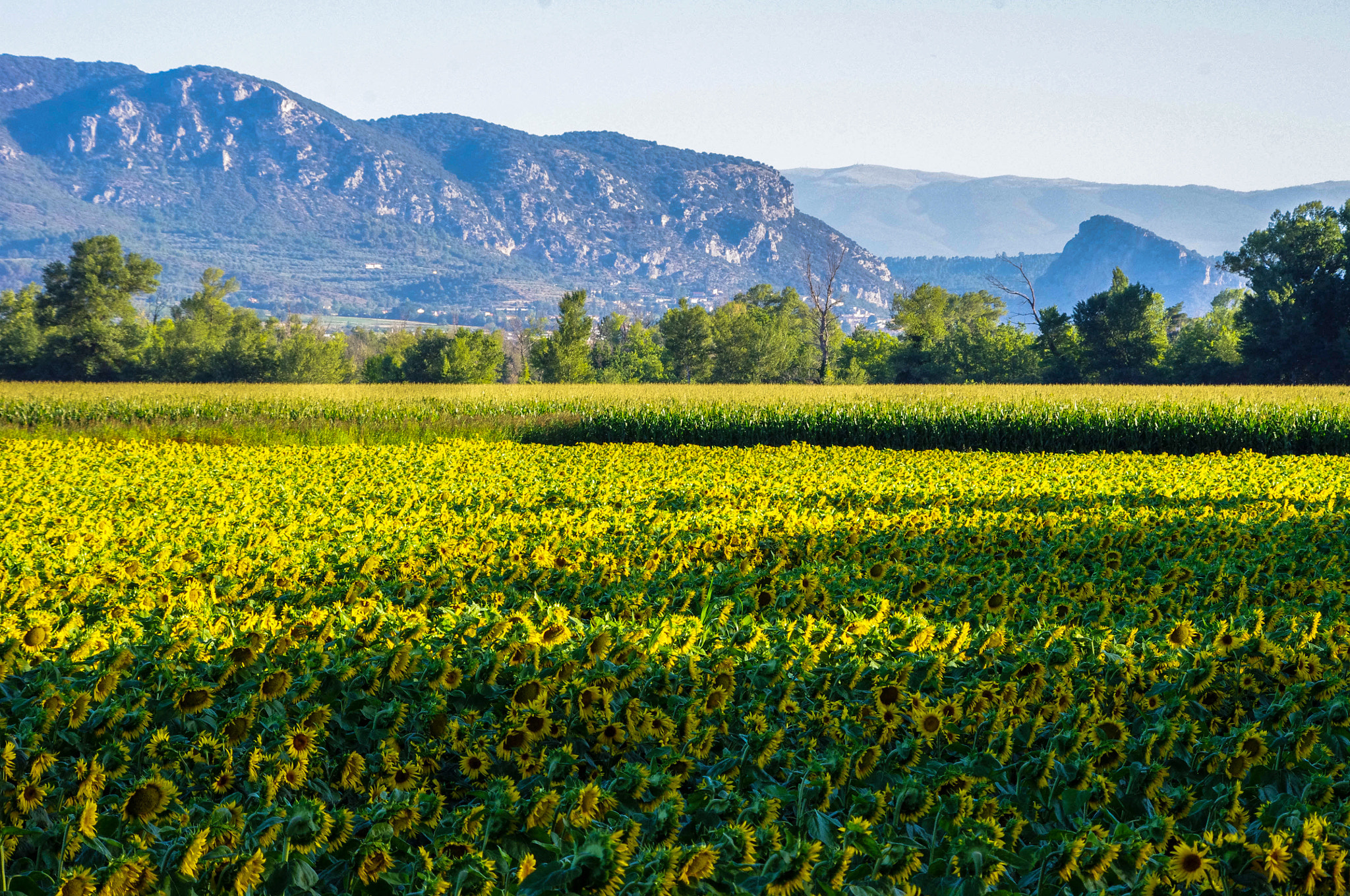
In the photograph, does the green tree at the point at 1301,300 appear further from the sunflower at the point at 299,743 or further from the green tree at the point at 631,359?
the sunflower at the point at 299,743

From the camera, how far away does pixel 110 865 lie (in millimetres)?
1927

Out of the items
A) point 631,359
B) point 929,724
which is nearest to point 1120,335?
point 631,359

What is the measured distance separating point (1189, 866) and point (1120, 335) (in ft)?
154

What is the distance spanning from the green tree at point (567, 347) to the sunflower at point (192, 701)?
5021 cm

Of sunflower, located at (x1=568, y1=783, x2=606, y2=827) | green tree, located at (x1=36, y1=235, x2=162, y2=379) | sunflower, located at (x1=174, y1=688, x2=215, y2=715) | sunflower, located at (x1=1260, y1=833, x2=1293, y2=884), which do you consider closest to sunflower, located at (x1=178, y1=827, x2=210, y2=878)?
sunflower, located at (x1=568, y1=783, x2=606, y2=827)

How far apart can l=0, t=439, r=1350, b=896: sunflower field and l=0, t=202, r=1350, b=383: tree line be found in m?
39.6

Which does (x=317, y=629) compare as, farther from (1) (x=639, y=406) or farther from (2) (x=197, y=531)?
(1) (x=639, y=406)

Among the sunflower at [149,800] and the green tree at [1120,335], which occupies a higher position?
the green tree at [1120,335]

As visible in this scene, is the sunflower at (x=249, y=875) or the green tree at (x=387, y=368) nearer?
the sunflower at (x=249, y=875)

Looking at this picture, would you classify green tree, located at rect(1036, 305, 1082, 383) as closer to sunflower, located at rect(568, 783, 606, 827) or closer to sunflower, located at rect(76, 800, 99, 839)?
sunflower, located at rect(568, 783, 606, 827)

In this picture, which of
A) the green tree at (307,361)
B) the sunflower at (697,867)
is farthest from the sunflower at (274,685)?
the green tree at (307,361)

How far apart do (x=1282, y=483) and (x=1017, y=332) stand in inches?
1993

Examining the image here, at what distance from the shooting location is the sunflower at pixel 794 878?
6.25 feet

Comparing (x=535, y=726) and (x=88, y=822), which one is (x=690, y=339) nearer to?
(x=535, y=726)
